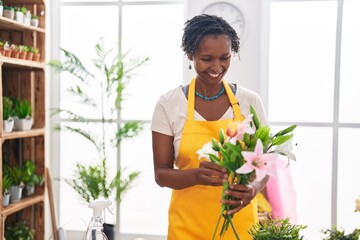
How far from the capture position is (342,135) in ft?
12.4

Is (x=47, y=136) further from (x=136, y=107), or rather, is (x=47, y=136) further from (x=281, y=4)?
(x=281, y=4)

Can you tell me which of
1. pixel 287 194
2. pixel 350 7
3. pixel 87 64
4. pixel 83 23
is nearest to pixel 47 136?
pixel 87 64

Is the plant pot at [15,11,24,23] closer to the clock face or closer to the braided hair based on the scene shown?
the clock face

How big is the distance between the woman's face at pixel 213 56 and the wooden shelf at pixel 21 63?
1884 millimetres

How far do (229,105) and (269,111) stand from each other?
7.53ft

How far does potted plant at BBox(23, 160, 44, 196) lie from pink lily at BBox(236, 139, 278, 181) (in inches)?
105

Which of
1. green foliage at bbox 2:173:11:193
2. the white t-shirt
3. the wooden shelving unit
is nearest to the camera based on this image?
the white t-shirt

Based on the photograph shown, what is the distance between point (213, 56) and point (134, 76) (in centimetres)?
248

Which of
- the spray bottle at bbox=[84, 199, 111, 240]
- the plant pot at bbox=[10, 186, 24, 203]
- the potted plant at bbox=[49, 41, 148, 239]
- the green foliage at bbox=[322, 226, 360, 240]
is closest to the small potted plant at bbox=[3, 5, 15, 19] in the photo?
the potted plant at bbox=[49, 41, 148, 239]

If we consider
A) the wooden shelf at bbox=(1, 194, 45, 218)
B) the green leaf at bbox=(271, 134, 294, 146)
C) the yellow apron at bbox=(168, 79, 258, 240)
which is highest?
the green leaf at bbox=(271, 134, 294, 146)

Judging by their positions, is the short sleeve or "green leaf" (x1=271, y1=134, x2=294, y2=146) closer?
"green leaf" (x1=271, y1=134, x2=294, y2=146)

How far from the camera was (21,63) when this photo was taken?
3.21 metres

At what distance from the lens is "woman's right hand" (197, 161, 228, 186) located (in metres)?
1.25

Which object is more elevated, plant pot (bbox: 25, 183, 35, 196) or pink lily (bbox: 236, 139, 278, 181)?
pink lily (bbox: 236, 139, 278, 181)
